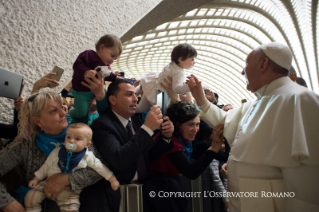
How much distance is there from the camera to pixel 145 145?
2.08 m

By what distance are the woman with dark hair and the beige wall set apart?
1721 millimetres

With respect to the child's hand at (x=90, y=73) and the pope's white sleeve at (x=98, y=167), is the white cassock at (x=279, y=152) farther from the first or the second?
the child's hand at (x=90, y=73)

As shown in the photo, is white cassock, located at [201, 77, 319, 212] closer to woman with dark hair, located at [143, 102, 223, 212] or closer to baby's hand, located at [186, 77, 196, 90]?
woman with dark hair, located at [143, 102, 223, 212]

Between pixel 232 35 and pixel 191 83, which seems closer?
pixel 191 83

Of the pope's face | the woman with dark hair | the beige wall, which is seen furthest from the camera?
the beige wall

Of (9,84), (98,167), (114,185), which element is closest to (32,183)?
(98,167)

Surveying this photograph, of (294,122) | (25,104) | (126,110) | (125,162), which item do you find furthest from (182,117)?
(25,104)

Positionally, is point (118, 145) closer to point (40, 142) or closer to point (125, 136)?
point (125, 136)

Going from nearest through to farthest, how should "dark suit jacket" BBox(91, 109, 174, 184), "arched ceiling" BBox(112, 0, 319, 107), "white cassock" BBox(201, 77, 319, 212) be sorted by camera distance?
1. "white cassock" BBox(201, 77, 319, 212)
2. "dark suit jacket" BBox(91, 109, 174, 184)
3. "arched ceiling" BBox(112, 0, 319, 107)

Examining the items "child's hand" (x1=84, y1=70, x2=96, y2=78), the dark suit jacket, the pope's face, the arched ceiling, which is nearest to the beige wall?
"child's hand" (x1=84, y1=70, x2=96, y2=78)

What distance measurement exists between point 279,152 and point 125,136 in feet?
4.55

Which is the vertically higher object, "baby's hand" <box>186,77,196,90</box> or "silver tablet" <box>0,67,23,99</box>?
"baby's hand" <box>186,77,196,90</box>

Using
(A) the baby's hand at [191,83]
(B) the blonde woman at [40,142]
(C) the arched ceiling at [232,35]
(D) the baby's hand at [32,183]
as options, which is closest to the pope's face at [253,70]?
(A) the baby's hand at [191,83]

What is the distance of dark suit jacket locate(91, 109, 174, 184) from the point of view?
6.67 ft
